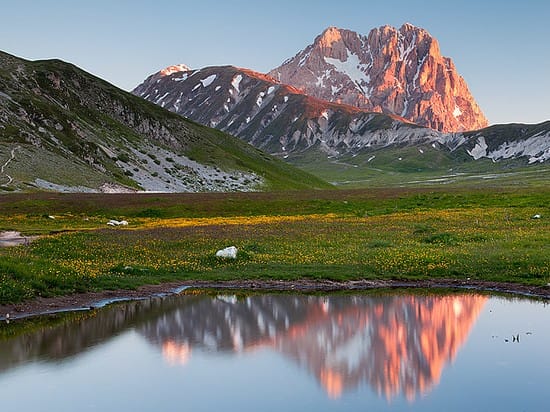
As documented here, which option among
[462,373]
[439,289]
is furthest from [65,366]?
[439,289]

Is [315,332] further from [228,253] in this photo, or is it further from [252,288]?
[228,253]

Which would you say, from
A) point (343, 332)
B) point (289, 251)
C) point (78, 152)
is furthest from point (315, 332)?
point (78, 152)

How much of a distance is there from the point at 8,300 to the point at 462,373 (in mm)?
19326

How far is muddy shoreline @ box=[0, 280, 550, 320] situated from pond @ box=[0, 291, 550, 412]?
1.53 m

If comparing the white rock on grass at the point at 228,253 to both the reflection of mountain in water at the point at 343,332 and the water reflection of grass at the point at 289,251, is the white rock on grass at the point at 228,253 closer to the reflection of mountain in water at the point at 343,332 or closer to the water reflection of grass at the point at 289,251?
the water reflection of grass at the point at 289,251

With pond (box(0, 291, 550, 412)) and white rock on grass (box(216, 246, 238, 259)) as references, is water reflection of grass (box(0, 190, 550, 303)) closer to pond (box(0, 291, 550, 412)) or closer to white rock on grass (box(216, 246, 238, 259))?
white rock on grass (box(216, 246, 238, 259))

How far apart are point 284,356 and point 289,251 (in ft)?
67.5

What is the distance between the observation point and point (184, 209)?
80000 millimetres

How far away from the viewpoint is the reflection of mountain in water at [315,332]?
19062 mm

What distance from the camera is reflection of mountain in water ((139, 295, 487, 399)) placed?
61.5 feet

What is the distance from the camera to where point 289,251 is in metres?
40.9

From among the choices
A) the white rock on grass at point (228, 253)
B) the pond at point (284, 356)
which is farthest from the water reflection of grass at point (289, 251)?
the pond at point (284, 356)

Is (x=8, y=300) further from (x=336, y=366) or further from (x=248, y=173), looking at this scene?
(x=248, y=173)

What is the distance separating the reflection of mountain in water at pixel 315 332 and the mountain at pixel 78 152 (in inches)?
3341
